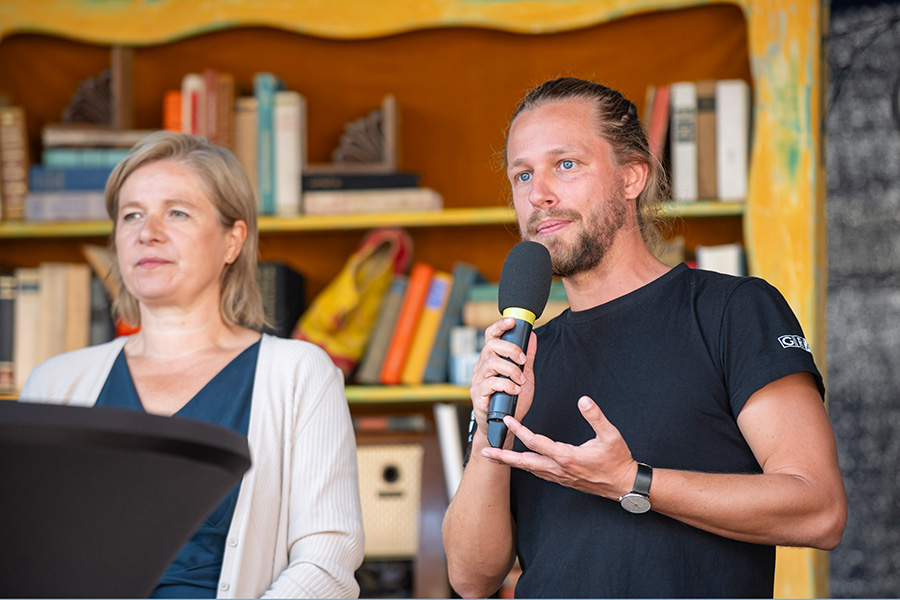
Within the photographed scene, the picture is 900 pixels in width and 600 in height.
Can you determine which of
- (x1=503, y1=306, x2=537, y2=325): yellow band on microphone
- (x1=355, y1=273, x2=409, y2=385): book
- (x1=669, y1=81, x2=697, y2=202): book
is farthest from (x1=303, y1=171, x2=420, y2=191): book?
(x1=503, y1=306, x2=537, y2=325): yellow band on microphone

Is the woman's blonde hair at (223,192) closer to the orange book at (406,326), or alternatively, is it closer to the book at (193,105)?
the orange book at (406,326)

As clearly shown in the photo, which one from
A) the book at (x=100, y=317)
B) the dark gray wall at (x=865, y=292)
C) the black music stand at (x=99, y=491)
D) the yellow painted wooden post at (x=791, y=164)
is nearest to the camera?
the black music stand at (x=99, y=491)

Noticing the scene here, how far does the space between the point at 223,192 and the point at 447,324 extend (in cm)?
100

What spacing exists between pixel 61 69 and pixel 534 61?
1.47m

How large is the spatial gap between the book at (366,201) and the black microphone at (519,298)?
4.44ft

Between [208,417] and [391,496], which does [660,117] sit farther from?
[208,417]

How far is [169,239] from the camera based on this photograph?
157 centimetres

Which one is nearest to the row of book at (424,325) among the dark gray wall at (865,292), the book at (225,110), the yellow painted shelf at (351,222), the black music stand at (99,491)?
the yellow painted shelf at (351,222)

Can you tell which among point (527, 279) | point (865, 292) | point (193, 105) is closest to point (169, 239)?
point (527, 279)

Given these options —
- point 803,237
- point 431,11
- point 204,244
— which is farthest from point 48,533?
point 431,11

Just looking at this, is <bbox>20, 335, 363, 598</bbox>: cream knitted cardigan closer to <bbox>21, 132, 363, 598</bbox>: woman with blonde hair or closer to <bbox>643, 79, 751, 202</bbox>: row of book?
<bbox>21, 132, 363, 598</bbox>: woman with blonde hair

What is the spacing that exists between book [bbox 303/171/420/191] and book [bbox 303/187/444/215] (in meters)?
0.01

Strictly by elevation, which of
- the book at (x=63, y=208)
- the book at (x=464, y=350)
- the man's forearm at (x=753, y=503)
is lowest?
the man's forearm at (x=753, y=503)

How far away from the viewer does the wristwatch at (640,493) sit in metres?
1.07
